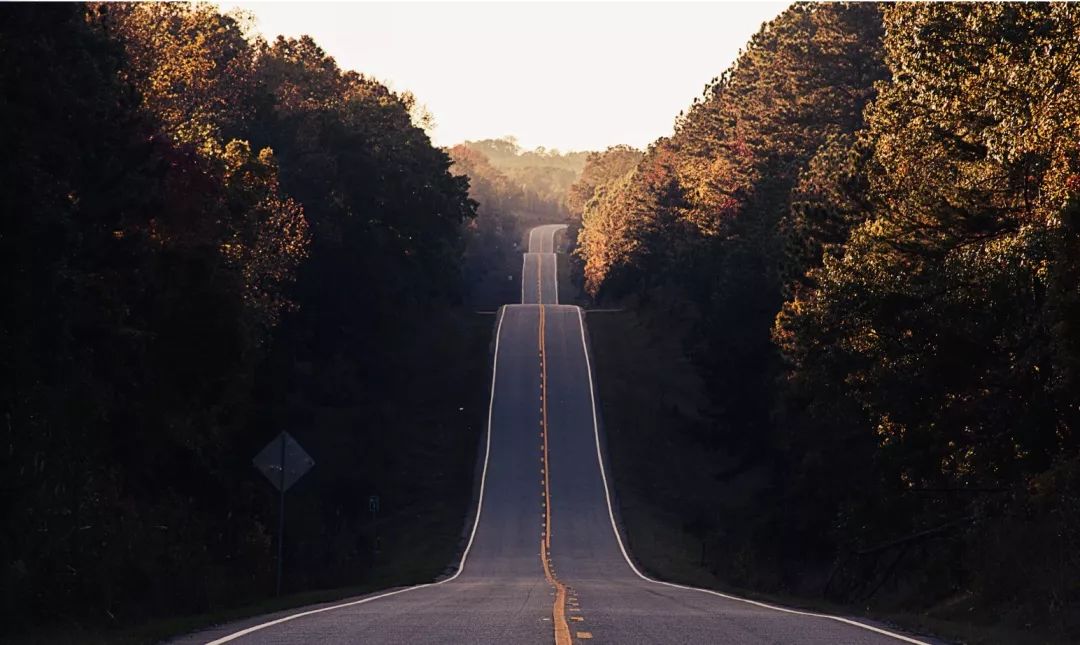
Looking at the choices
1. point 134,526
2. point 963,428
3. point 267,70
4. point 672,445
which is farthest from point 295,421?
point 963,428

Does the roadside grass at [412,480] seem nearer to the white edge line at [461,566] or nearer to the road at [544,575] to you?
the white edge line at [461,566]

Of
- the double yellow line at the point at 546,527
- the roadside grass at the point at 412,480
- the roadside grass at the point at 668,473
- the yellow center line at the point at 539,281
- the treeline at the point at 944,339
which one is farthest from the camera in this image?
the yellow center line at the point at 539,281

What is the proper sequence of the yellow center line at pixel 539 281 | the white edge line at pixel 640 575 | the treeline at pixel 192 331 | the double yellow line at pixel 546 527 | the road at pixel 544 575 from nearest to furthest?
the road at pixel 544 575
the double yellow line at pixel 546 527
the white edge line at pixel 640 575
the treeline at pixel 192 331
the yellow center line at pixel 539 281

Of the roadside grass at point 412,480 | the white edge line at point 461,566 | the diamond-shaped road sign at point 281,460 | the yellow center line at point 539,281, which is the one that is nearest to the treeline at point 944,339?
the white edge line at point 461,566

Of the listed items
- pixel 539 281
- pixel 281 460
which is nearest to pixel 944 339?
pixel 281 460

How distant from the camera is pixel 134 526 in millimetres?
30172

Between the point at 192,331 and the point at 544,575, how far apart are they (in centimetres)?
1244

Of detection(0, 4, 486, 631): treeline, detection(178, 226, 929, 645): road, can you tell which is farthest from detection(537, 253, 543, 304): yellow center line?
detection(0, 4, 486, 631): treeline

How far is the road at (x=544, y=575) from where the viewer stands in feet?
55.6

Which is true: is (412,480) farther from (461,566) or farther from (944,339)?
(944,339)

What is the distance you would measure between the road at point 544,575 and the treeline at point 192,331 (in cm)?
253

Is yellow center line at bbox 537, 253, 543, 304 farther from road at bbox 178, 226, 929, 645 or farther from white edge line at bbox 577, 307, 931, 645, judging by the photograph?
white edge line at bbox 577, 307, 931, 645

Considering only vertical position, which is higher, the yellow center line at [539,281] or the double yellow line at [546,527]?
the yellow center line at [539,281]

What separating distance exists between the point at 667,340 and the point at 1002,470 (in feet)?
217
